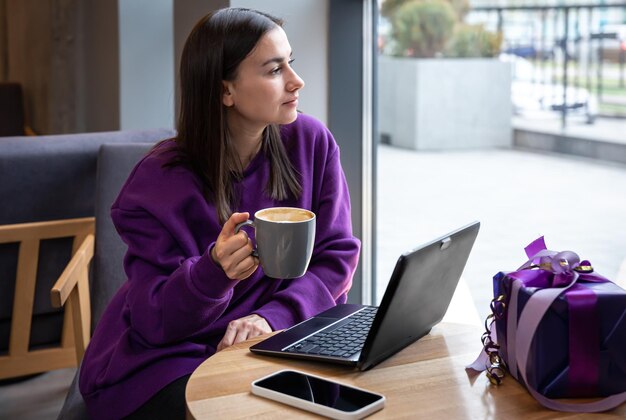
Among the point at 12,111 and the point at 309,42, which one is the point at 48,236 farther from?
the point at 12,111

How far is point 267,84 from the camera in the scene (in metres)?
1.84

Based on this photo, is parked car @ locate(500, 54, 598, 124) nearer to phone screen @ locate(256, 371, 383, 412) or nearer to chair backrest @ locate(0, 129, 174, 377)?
chair backrest @ locate(0, 129, 174, 377)

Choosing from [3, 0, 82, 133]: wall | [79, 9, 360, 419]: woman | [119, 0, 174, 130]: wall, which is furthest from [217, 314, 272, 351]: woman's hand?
[3, 0, 82, 133]: wall

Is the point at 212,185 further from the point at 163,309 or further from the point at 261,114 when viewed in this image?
the point at 163,309

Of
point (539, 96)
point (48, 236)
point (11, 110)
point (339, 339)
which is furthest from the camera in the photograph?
point (11, 110)

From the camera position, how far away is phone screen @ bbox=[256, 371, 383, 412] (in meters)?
1.28

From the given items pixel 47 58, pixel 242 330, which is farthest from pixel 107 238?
→ pixel 47 58

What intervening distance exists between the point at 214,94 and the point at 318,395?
76 centimetres

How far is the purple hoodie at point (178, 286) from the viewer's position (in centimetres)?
169

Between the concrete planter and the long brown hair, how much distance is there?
3.02ft

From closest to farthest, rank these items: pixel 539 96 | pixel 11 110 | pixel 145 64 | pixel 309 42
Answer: pixel 539 96 < pixel 309 42 < pixel 145 64 < pixel 11 110

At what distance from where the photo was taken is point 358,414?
1.22m

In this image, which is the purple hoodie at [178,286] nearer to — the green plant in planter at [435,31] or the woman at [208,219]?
the woman at [208,219]

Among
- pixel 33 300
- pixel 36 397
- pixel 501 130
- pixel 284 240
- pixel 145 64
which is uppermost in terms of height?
pixel 145 64
